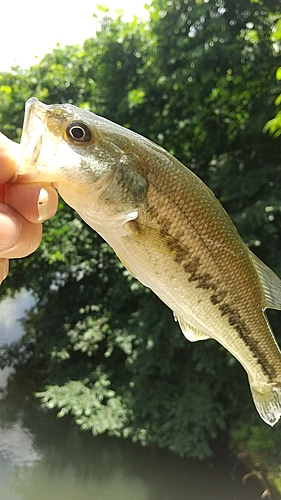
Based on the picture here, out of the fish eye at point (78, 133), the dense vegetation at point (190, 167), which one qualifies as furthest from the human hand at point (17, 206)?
the dense vegetation at point (190, 167)

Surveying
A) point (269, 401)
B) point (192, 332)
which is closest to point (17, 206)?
point (192, 332)

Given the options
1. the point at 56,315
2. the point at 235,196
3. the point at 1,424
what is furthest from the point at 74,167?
the point at 1,424

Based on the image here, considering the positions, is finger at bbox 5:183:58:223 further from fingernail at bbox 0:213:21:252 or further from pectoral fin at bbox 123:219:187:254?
pectoral fin at bbox 123:219:187:254

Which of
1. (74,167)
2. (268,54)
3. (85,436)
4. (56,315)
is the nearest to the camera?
(74,167)

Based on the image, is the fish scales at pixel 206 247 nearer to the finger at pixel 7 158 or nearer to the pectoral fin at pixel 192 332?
the pectoral fin at pixel 192 332

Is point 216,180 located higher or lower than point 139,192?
lower

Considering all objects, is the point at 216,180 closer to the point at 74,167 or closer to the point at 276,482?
the point at 276,482
